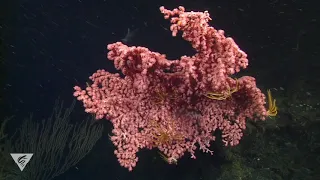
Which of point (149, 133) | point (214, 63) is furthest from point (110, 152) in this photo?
point (214, 63)

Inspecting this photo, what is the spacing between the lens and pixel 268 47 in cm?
473

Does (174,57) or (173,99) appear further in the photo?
(174,57)

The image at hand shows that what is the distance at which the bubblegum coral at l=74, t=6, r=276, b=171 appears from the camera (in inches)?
138

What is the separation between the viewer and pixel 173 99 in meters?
3.84

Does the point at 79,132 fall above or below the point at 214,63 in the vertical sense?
below

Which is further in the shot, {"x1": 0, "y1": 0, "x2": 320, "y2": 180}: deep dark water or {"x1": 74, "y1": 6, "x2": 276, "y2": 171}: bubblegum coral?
{"x1": 0, "y1": 0, "x2": 320, "y2": 180}: deep dark water

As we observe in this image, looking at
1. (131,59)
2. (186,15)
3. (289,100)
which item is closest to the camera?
(186,15)

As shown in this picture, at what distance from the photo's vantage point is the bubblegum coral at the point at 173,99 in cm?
352

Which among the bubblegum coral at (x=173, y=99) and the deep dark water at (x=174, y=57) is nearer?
the bubblegum coral at (x=173, y=99)

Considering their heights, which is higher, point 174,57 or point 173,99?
point 174,57

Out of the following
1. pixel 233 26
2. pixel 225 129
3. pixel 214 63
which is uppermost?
pixel 233 26

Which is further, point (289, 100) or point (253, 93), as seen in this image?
point (289, 100)

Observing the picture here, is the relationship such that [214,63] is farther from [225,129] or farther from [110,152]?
[110,152]

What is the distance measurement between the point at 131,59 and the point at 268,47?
7.42ft
